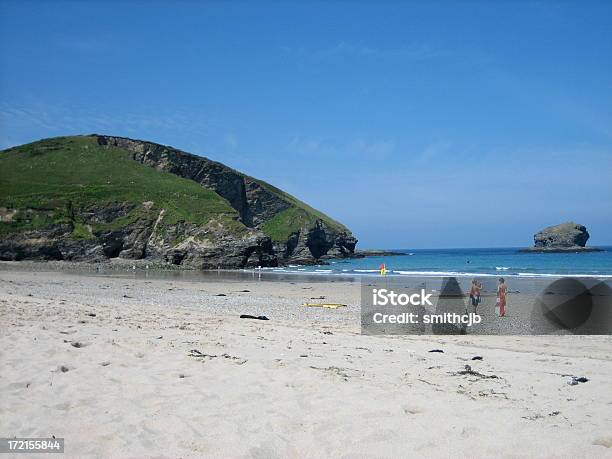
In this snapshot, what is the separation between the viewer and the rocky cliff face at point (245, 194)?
117625 millimetres

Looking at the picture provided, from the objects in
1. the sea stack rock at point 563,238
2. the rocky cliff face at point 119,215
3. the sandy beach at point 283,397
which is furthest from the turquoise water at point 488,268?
the sea stack rock at point 563,238

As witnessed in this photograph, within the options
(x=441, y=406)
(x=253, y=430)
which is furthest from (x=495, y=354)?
(x=253, y=430)

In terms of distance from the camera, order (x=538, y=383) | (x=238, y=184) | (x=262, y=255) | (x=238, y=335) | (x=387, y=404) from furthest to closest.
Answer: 1. (x=238, y=184)
2. (x=262, y=255)
3. (x=238, y=335)
4. (x=538, y=383)
5. (x=387, y=404)

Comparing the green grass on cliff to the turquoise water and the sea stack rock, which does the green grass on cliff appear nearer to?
the turquoise water

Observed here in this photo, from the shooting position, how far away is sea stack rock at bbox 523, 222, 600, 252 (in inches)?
6240

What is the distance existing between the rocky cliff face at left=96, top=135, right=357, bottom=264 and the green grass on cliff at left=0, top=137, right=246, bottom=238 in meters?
5.58

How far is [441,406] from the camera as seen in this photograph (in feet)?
17.7

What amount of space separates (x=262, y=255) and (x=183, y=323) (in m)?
63.6

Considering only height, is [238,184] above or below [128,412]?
above

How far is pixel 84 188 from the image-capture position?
3499 inches

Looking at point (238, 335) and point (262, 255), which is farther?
point (262, 255)

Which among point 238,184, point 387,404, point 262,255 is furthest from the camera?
point 238,184

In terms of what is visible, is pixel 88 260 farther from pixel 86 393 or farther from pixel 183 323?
pixel 86 393

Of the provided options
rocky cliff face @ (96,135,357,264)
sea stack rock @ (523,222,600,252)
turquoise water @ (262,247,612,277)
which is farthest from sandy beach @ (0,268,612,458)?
sea stack rock @ (523,222,600,252)
